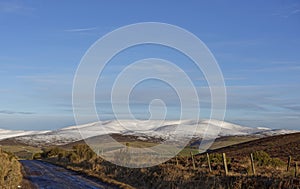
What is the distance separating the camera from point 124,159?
116 feet

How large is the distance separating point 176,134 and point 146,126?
2.74 metres

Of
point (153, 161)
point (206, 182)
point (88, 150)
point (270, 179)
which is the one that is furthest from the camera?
point (88, 150)

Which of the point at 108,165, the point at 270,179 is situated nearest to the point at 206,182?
the point at 270,179

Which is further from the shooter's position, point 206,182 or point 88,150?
point 88,150

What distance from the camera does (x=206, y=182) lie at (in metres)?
21.0

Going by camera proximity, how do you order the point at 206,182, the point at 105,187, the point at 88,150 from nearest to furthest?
the point at 206,182 → the point at 105,187 → the point at 88,150

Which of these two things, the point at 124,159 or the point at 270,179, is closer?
the point at 270,179

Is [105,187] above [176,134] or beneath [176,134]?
beneath

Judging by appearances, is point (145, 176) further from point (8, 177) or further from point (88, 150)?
point (88, 150)

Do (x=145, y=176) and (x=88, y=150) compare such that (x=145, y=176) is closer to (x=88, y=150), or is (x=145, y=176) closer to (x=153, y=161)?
(x=153, y=161)

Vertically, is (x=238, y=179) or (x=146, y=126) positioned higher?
(x=146, y=126)

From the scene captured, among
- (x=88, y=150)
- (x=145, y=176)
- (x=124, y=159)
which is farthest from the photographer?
(x=88, y=150)

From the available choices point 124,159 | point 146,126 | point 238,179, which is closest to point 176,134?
point 146,126

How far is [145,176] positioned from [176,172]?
7.73 ft
